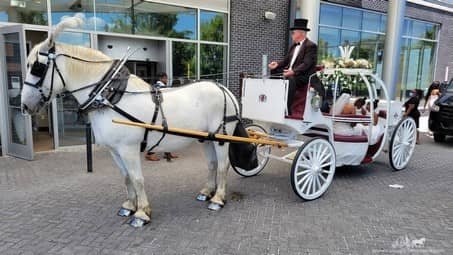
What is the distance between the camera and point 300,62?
4.93 m

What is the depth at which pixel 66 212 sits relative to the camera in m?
4.41

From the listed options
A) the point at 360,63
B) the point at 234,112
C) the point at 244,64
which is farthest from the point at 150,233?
the point at 244,64

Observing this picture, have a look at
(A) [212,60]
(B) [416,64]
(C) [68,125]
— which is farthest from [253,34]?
(B) [416,64]

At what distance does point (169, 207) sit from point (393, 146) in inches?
172

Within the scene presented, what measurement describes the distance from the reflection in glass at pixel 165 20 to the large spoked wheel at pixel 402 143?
6023mm

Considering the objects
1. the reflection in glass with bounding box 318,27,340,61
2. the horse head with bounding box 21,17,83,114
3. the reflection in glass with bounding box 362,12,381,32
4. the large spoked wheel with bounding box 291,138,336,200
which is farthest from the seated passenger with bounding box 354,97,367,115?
the reflection in glass with bounding box 362,12,381,32

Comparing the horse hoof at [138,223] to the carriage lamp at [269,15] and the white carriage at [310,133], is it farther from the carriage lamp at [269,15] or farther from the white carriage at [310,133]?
the carriage lamp at [269,15]

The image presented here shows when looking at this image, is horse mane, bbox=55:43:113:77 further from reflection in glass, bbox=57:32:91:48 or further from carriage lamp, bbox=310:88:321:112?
reflection in glass, bbox=57:32:91:48

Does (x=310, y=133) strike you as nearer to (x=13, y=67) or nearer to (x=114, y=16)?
(x=114, y=16)

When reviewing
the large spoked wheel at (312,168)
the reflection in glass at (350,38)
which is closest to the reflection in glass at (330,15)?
the reflection in glass at (350,38)

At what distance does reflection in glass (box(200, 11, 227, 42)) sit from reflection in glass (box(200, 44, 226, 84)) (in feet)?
0.85

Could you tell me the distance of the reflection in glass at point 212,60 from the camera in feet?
32.9

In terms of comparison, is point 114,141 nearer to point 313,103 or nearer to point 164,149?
point 164,149

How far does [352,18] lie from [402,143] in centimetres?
818
